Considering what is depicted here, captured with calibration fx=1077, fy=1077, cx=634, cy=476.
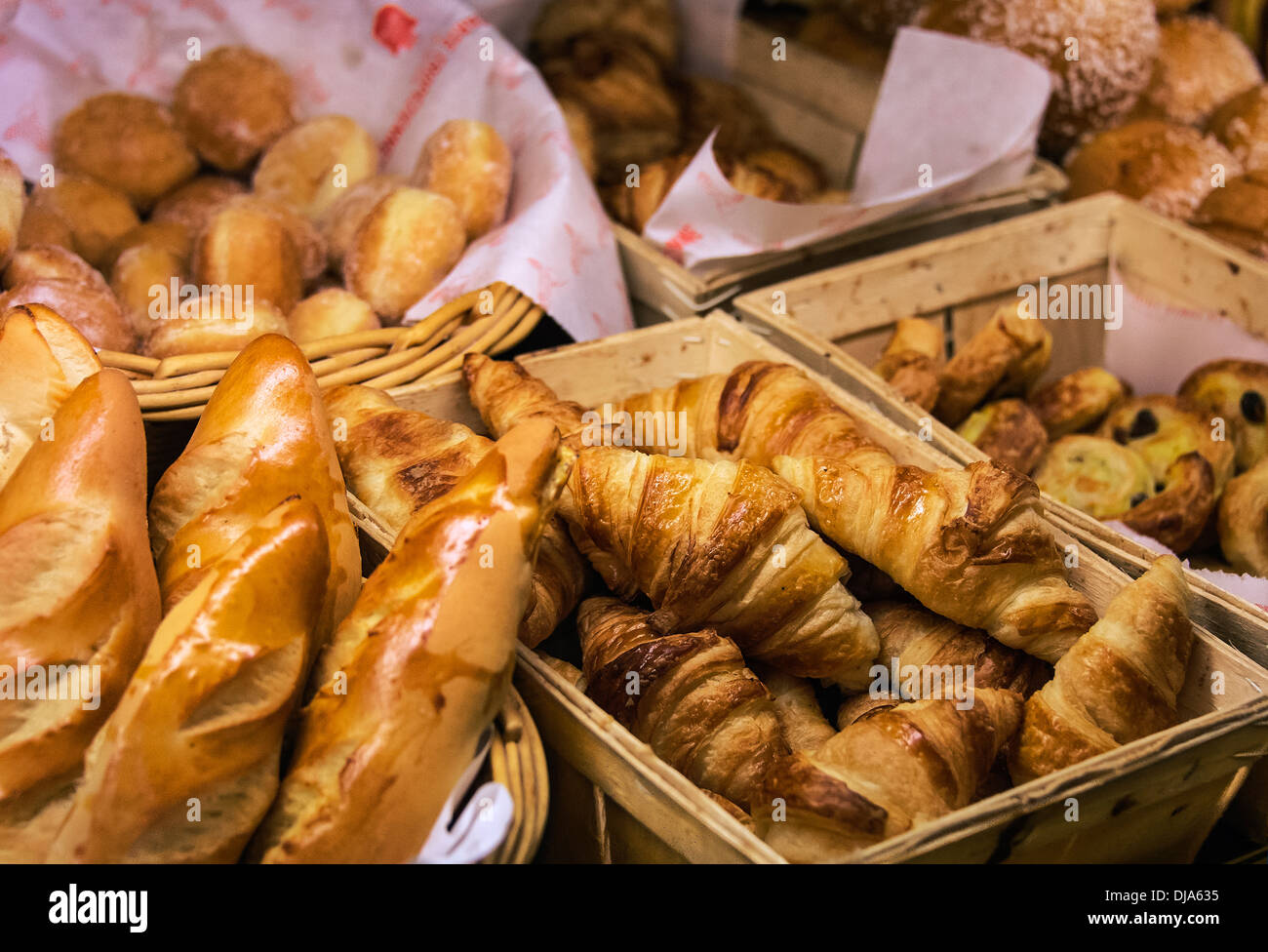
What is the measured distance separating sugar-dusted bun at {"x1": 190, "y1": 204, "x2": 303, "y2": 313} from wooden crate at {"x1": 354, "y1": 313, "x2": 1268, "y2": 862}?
2.30 feet

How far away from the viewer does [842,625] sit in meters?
1.29

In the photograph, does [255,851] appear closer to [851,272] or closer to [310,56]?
[851,272]

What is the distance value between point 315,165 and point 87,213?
45cm

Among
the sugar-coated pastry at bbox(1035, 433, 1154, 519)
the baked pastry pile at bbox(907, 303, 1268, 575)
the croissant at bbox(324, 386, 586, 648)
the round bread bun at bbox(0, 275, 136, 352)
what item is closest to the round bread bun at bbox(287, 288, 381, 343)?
the round bread bun at bbox(0, 275, 136, 352)

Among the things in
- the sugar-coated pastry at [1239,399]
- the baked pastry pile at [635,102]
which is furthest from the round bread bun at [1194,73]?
the sugar-coated pastry at [1239,399]

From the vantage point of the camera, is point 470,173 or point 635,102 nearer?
point 470,173

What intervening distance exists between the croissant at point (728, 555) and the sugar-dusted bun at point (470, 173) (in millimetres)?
916

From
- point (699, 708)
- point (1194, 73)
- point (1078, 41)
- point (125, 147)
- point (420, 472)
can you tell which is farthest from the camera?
point (1194, 73)

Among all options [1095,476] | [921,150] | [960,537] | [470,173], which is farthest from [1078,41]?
[960,537]

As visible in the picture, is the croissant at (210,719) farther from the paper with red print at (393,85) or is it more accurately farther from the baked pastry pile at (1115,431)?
the baked pastry pile at (1115,431)

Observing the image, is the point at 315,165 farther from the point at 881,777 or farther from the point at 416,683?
the point at 881,777

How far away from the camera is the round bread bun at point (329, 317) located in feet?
6.01

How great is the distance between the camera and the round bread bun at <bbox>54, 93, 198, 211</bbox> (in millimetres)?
2139
